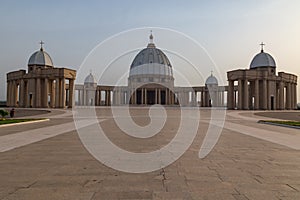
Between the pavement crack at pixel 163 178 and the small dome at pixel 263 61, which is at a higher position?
the small dome at pixel 263 61

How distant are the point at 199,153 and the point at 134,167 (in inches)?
125

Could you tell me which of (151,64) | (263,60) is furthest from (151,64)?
(263,60)

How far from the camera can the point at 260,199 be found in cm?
524

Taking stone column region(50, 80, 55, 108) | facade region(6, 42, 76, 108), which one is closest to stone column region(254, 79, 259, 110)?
facade region(6, 42, 76, 108)

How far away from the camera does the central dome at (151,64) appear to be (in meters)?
97.8

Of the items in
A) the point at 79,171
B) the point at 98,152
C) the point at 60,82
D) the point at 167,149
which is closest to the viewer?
the point at 79,171

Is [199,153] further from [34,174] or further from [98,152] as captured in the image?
[34,174]

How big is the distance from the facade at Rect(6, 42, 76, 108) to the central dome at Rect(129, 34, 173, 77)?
93.8 feet

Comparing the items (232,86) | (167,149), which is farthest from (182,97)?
(167,149)

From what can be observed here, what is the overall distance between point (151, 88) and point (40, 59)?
1324 inches

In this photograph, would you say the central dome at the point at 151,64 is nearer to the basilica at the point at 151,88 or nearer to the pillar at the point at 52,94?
the basilica at the point at 151,88

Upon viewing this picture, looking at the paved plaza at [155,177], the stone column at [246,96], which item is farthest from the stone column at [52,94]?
the paved plaza at [155,177]

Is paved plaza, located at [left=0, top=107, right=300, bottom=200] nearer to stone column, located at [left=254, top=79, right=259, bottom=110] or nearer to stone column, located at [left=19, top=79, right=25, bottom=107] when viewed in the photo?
stone column, located at [left=254, top=79, right=259, bottom=110]

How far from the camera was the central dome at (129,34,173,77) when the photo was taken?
97.8 metres
